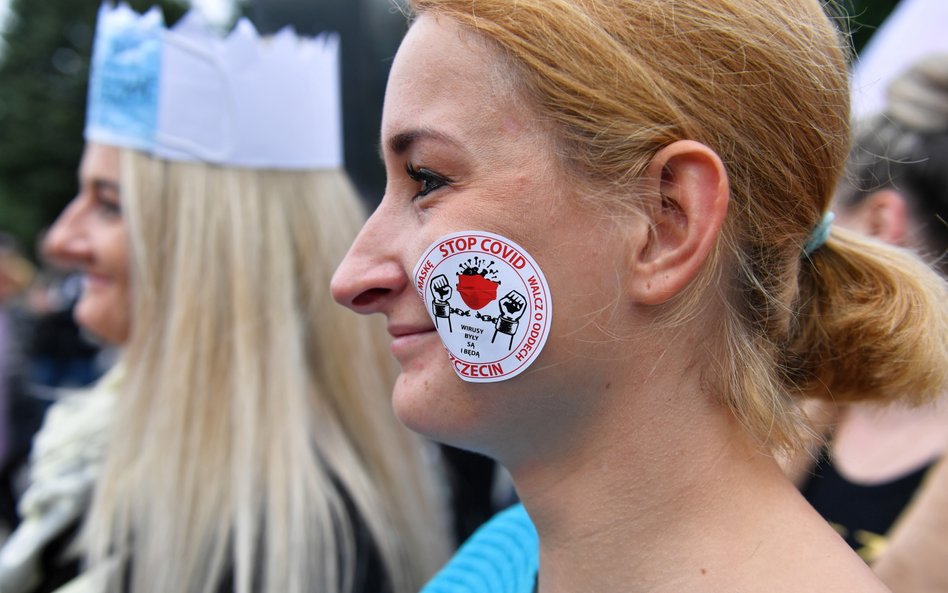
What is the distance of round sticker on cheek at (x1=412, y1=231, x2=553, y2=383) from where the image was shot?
1.13m

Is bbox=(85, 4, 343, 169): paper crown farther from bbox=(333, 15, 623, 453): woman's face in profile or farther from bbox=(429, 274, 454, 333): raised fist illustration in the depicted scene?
bbox=(429, 274, 454, 333): raised fist illustration

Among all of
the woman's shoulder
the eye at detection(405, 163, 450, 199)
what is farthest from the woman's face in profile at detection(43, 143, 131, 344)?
the eye at detection(405, 163, 450, 199)

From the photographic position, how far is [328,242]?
8.29 feet

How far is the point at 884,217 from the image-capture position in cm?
243

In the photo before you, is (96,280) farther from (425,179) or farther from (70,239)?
(425,179)

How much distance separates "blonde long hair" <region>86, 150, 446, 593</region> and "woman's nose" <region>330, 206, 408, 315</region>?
1.07 m

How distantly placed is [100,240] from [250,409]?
740 millimetres

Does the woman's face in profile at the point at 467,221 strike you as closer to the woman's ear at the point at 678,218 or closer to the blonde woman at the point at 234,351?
the woman's ear at the point at 678,218

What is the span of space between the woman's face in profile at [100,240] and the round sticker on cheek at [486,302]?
65.6 inches

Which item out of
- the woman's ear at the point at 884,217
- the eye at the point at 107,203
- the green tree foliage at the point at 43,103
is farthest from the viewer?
the green tree foliage at the point at 43,103

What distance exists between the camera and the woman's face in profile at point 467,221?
1135 millimetres

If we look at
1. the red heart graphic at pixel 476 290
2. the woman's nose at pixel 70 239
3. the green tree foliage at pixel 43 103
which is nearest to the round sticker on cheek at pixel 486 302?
the red heart graphic at pixel 476 290

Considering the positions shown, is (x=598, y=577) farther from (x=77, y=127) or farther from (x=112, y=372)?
(x=77, y=127)

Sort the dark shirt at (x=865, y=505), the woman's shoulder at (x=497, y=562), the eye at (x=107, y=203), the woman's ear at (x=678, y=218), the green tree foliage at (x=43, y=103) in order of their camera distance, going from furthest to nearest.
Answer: the green tree foliage at (x=43, y=103), the eye at (x=107, y=203), the dark shirt at (x=865, y=505), the woman's shoulder at (x=497, y=562), the woman's ear at (x=678, y=218)
